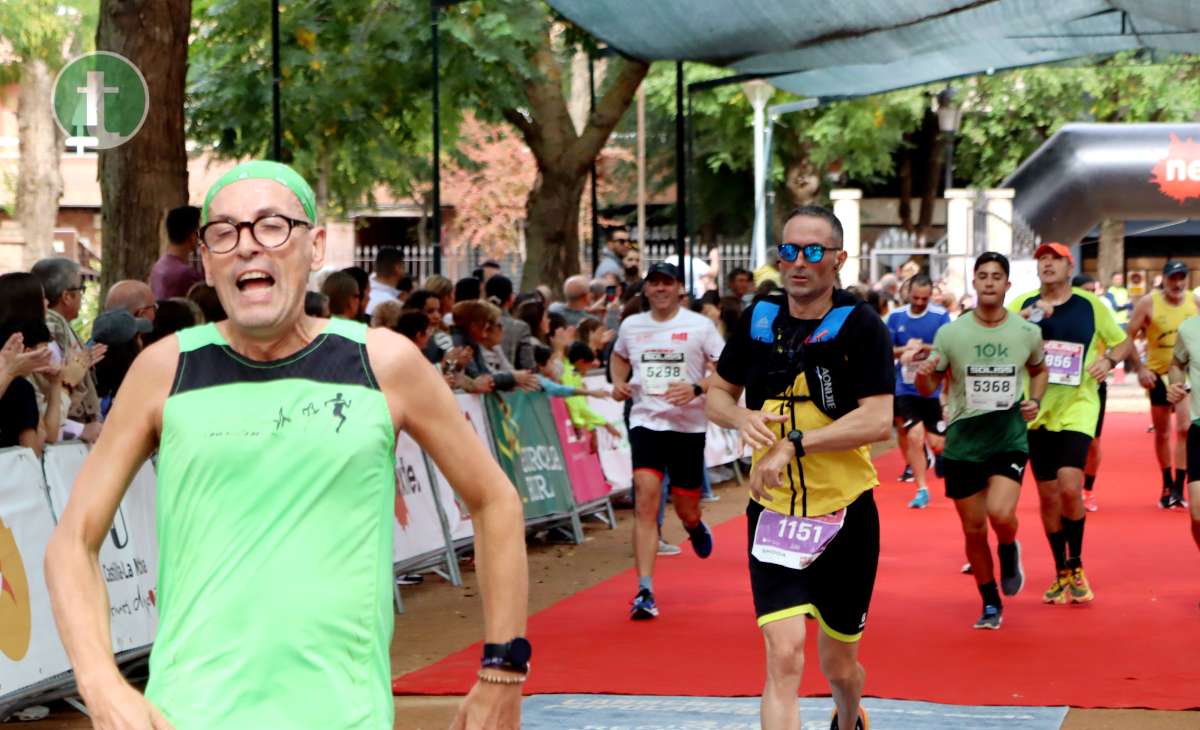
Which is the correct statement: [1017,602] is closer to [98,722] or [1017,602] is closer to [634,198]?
[98,722]

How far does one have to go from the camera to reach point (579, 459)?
14898mm

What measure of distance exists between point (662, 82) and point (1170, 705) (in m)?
39.5

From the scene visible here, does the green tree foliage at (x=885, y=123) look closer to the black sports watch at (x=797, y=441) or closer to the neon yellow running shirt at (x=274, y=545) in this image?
the black sports watch at (x=797, y=441)

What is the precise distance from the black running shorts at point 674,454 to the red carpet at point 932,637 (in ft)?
2.45

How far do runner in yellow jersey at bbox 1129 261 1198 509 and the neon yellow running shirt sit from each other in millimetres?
12765

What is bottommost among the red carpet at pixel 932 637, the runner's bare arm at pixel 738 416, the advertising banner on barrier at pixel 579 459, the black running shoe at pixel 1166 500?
the black running shoe at pixel 1166 500

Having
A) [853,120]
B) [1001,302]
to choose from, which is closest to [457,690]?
[1001,302]

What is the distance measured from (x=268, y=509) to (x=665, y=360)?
26.9ft

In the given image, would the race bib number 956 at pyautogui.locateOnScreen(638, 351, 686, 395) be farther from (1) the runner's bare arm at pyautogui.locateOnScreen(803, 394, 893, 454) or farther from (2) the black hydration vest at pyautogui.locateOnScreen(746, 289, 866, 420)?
(1) the runner's bare arm at pyautogui.locateOnScreen(803, 394, 893, 454)

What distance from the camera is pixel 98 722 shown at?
307 centimetres

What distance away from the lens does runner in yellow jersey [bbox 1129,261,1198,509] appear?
15.8 meters

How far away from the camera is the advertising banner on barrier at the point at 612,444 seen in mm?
15578

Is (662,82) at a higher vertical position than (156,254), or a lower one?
higher

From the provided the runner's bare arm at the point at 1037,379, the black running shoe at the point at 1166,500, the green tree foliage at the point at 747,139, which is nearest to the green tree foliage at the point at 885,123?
the green tree foliage at the point at 747,139
